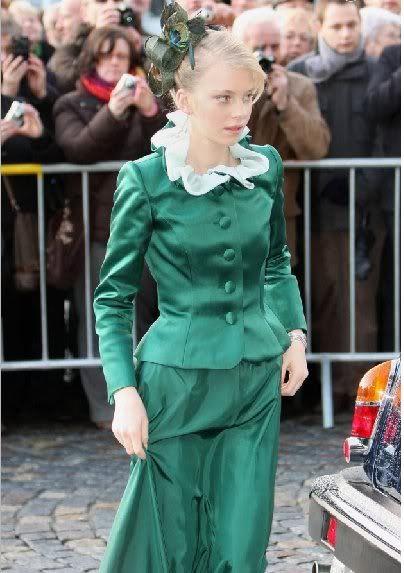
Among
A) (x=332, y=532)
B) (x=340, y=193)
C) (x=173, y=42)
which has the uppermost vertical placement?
(x=173, y=42)

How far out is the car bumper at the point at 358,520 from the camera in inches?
134

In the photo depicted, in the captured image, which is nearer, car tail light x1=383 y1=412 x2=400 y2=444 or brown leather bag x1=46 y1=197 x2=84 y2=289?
car tail light x1=383 y1=412 x2=400 y2=444

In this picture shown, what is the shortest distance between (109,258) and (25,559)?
6.73ft

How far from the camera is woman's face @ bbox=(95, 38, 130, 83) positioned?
7152mm

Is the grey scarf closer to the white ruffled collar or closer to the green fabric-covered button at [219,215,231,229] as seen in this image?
the white ruffled collar

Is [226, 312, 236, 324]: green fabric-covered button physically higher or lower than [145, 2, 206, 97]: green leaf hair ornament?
lower

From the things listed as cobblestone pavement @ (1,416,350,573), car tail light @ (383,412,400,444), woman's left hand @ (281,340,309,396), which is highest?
woman's left hand @ (281,340,309,396)

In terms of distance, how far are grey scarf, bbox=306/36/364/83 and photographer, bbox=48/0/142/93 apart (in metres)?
0.92

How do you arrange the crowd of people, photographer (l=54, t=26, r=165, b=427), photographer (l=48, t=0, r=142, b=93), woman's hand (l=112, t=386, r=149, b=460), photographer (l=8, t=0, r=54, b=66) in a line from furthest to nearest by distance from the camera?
photographer (l=8, t=0, r=54, b=66), photographer (l=48, t=0, r=142, b=93), the crowd of people, photographer (l=54, t=26, r=165, b=427), woman's hand (l=112, t=386, r=149, b=460)

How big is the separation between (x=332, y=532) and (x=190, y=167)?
3.57 feet

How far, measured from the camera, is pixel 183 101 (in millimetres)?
3365

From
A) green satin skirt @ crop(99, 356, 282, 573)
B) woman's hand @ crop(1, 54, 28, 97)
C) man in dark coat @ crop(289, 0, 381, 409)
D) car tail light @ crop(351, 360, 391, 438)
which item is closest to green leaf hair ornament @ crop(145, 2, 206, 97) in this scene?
green satin skirt @ crop(99, 356, 282, 573)

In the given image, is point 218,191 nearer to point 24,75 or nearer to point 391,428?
point 391,428

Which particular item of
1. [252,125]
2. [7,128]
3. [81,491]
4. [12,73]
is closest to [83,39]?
[12,73]
